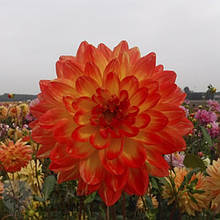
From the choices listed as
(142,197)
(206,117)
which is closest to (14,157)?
(142,197)

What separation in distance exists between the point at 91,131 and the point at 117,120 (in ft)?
0.32

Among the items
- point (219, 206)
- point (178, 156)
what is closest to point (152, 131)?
point (219, 206)

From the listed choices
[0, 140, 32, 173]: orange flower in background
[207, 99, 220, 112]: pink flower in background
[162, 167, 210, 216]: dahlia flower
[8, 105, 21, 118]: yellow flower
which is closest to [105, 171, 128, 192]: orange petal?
[162, 167, 210, 216]: dahlia flower

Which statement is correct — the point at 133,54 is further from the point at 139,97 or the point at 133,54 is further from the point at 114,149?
the point at 114,149

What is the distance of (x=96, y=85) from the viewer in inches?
32.6

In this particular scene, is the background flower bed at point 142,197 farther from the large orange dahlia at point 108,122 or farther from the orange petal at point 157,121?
the orange petal at point 157,121

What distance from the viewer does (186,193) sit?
4.60ft

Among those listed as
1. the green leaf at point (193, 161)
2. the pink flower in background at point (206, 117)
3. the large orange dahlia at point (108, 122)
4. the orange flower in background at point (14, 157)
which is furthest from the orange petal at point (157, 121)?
the pink flower in background at point (206, 117)

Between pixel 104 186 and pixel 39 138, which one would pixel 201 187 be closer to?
pixel 104 186

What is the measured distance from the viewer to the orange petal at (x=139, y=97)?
2.53 ft

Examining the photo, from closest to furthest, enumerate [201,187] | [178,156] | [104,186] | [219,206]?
[104,186], [219,206], [201,187], [178,156]

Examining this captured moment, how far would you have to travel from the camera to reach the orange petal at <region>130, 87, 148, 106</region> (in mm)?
771

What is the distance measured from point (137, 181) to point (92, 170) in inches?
5.5

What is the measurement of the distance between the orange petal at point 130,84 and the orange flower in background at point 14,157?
1.10 m
